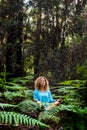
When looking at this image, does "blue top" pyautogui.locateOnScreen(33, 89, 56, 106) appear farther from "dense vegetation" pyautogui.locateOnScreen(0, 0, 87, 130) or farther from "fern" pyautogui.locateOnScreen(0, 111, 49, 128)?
"dense vegetation" pyautogui.locateOnScreen(0, 0, 87, 130)

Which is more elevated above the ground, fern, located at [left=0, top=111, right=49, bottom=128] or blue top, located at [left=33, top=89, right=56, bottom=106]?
fern, located at [left=0, top=111, right=49, bottom=128]

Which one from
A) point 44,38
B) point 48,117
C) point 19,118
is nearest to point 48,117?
point 48,117

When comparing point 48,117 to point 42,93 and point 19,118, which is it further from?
point 19,118

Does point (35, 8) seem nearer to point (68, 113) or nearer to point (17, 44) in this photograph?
point (17, 44)

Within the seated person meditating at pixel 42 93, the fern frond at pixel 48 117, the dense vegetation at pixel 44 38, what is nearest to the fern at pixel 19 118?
the fern frond at pixel 48 117

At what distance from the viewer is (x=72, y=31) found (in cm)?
1897

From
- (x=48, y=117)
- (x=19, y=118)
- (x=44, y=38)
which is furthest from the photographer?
(x=44, y=38)

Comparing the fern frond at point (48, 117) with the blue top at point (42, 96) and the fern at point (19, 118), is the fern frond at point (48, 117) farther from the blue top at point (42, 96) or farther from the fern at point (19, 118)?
the fern at point (19, 118)

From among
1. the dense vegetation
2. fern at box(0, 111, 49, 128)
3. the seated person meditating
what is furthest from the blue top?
the dense vegetation

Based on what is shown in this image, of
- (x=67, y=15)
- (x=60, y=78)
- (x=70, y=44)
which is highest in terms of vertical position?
(x=67, y=15)

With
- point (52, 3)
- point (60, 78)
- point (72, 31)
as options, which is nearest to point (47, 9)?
point (52, 3)

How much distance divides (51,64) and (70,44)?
1.86 m

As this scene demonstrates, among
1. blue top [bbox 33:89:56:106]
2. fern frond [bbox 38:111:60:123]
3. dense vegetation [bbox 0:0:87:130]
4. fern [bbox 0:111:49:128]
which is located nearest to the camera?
fern [bbox 0:111:49:128]

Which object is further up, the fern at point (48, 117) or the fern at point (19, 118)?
the fern at point (19, 118)
